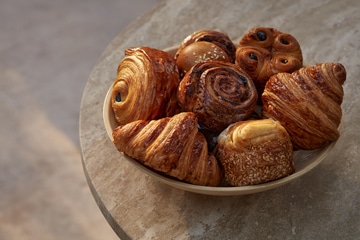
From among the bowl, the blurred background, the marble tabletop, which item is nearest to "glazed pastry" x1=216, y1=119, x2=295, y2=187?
the bowl

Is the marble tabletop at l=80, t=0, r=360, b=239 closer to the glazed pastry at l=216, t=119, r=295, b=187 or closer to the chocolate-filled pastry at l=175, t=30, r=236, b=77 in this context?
the glazed pastry at l=216, t=119, r=295, b=187

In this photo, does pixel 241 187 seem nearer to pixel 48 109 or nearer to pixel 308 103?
pixel 308 103

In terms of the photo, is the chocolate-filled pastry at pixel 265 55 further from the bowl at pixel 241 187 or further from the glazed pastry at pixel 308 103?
the bowl at pixel 241 187

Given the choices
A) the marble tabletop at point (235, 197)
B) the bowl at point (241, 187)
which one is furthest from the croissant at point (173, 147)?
the marble tabletop at point (235, 197)

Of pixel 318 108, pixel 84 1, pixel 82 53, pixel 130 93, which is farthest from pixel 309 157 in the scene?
pixel 84 1

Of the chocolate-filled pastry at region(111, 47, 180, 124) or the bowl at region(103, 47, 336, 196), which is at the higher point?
the chocolate-filled pastry at region(111, 47, 180, 124)

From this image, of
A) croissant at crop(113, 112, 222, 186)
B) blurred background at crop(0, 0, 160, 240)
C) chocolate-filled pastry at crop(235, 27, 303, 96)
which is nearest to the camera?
croissant at crop(113, 112, 222, 186)
